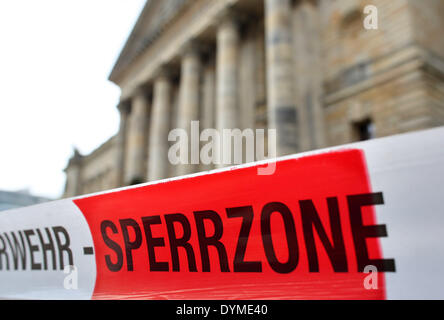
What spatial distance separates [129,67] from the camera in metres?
27.3

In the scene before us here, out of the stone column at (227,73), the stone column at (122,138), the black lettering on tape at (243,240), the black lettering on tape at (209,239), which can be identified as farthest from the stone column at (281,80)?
the stone column at (122,138)

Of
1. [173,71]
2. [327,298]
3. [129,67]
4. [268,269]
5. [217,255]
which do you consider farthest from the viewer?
[129,67]

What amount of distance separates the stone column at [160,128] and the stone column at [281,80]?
9.89 metres

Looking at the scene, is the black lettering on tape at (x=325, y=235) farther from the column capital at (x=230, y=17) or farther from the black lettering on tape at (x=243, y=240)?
the column capital at (x=230, y=17)

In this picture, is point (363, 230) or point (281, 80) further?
point (281, 80)

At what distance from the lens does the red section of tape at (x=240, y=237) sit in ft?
8.41

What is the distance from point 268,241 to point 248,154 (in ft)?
45.1

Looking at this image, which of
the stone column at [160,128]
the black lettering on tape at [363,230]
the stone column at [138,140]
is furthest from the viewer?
the stone column at [138,140]

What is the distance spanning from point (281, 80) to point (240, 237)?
11.7 m

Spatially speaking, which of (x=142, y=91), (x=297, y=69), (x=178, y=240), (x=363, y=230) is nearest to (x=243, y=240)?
(x=178, y=240)

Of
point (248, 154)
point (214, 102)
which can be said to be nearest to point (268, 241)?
point (248, 154)

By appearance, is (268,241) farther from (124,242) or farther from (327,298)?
(124,242)

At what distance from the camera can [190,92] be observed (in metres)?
20.3

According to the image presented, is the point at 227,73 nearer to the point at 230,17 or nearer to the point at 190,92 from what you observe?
the point at 230,17
